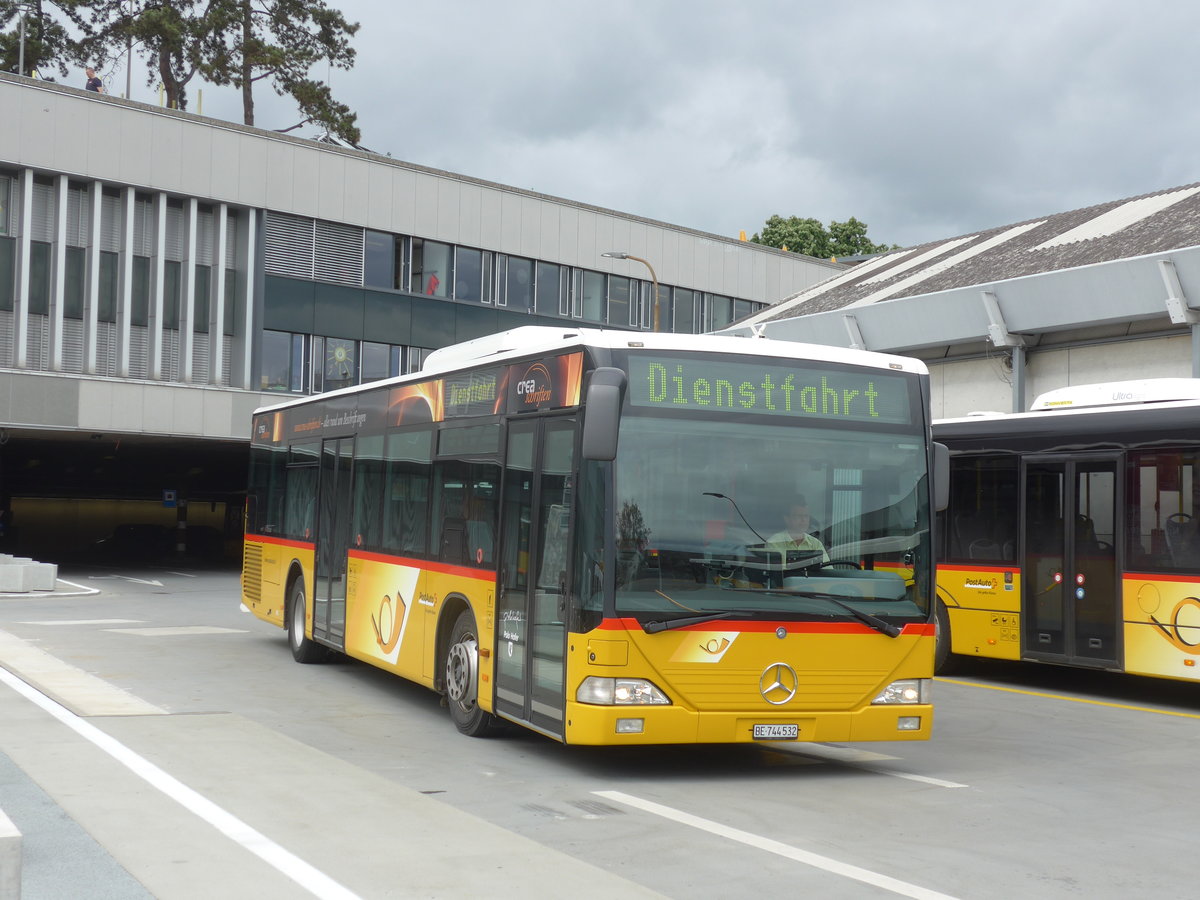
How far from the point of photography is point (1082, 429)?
14.5 metres

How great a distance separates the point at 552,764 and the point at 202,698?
448 cm

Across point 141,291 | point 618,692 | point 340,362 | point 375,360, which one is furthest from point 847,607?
point 375,360

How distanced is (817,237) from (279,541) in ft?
219

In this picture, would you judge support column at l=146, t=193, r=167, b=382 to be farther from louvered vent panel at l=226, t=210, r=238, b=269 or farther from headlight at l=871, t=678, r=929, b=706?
headlight at l=871, t=678, r=929, b=706

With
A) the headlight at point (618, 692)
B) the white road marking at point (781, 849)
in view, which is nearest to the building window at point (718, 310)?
the headlight at point (618, 692)

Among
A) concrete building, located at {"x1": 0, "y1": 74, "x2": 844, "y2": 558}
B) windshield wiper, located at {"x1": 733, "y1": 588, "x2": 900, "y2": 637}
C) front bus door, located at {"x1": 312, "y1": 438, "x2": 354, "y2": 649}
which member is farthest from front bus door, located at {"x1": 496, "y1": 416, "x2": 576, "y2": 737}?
concrete building, located at {"x1": 0, "y1": 74, "x2": 844, "y2": 558}

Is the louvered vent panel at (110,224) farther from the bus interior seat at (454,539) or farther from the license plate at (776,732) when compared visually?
the license plate at (776,732)

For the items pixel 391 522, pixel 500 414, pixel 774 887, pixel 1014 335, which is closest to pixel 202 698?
pixel 391 522

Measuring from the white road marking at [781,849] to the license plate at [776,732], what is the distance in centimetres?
102

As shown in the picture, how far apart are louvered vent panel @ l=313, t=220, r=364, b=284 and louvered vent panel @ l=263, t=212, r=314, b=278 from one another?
0.35 metres

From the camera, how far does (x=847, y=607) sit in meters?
9.41

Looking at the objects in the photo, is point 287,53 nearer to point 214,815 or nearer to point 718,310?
point 718,310

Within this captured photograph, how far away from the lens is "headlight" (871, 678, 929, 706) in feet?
31.4

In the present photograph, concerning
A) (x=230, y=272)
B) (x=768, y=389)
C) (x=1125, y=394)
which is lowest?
(x=768, y=389)
